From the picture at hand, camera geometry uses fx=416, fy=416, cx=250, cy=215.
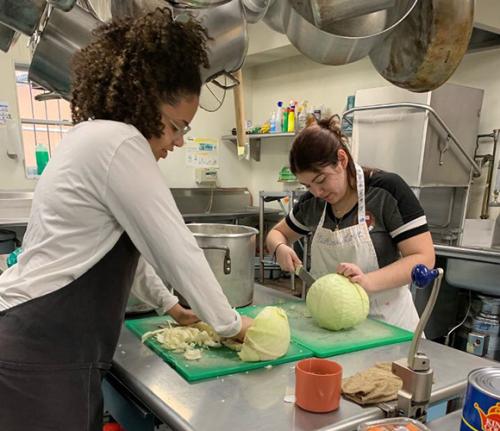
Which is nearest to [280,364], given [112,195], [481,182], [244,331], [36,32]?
[244,331]

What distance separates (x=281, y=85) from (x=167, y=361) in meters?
4.30

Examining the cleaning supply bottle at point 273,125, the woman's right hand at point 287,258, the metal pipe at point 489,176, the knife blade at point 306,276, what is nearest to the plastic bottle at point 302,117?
the cleaning supply bottle at point 273,125

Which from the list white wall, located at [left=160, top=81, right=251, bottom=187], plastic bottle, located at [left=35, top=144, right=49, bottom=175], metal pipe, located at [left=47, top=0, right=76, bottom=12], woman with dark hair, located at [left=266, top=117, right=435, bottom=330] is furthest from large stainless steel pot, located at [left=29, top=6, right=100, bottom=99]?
white wall, located at [left=160, top=81, right=251, bottom=187]

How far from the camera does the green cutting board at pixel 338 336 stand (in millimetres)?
1088

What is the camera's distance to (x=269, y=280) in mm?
4613

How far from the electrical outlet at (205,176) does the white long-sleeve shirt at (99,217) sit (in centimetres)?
405

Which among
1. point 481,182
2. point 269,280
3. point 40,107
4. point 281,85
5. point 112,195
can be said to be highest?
point 281,85

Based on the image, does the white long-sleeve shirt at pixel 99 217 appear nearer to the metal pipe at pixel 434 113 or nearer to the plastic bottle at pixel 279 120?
the metal pipe at pixel 434 113

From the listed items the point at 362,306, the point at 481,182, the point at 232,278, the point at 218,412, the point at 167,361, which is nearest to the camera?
the point at 218,412

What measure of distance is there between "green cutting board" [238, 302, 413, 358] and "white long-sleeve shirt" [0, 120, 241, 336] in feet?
1.33

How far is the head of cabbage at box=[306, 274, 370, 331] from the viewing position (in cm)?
118

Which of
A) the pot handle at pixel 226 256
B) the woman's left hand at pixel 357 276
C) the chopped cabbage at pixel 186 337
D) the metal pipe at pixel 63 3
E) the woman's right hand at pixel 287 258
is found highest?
the metal pipe at pixel 63 3

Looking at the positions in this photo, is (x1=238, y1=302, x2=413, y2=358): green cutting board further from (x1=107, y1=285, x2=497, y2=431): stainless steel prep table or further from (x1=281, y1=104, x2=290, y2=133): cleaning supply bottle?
(x1=281, y1=104, x2=290, y2=133): cleaning supply bottle

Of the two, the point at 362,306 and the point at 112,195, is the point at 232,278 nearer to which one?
the point at 362,306
